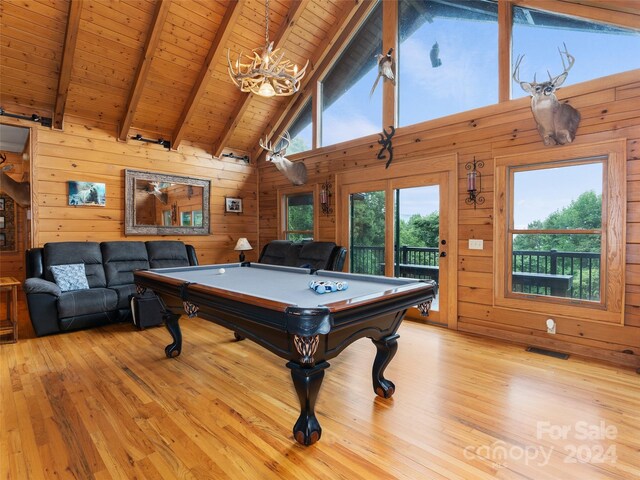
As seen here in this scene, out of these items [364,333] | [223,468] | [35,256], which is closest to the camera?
[223,468]

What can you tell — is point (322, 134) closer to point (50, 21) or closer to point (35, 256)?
point (50, 21)

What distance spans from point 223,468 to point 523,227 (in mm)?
3584

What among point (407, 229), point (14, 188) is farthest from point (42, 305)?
point (407, 229)

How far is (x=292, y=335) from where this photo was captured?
5.63 ft

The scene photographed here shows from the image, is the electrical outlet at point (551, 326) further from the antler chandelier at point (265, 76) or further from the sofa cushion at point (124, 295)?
the sofa cushion at point (124, 295)

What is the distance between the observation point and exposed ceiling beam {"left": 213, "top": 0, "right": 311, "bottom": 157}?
4633 millimetres

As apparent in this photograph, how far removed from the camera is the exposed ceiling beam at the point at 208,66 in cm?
429

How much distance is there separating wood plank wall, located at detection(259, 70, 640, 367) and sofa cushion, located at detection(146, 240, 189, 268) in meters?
2.98

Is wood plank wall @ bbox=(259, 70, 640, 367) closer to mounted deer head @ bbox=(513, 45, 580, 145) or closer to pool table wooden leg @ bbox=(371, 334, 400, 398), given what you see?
mounted deer head @ bbox=(513, 45, 580, 145)

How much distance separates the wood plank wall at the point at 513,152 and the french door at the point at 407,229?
15cm

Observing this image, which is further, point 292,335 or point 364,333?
point 364,333

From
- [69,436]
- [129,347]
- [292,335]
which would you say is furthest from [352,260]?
[69,436]

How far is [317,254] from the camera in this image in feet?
16.3

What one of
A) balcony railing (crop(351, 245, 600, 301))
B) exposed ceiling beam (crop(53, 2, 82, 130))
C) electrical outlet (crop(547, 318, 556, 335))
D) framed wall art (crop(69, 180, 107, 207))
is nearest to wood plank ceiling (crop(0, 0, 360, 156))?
exposed ceiling beam (crop(53, 2, 82, 130))
